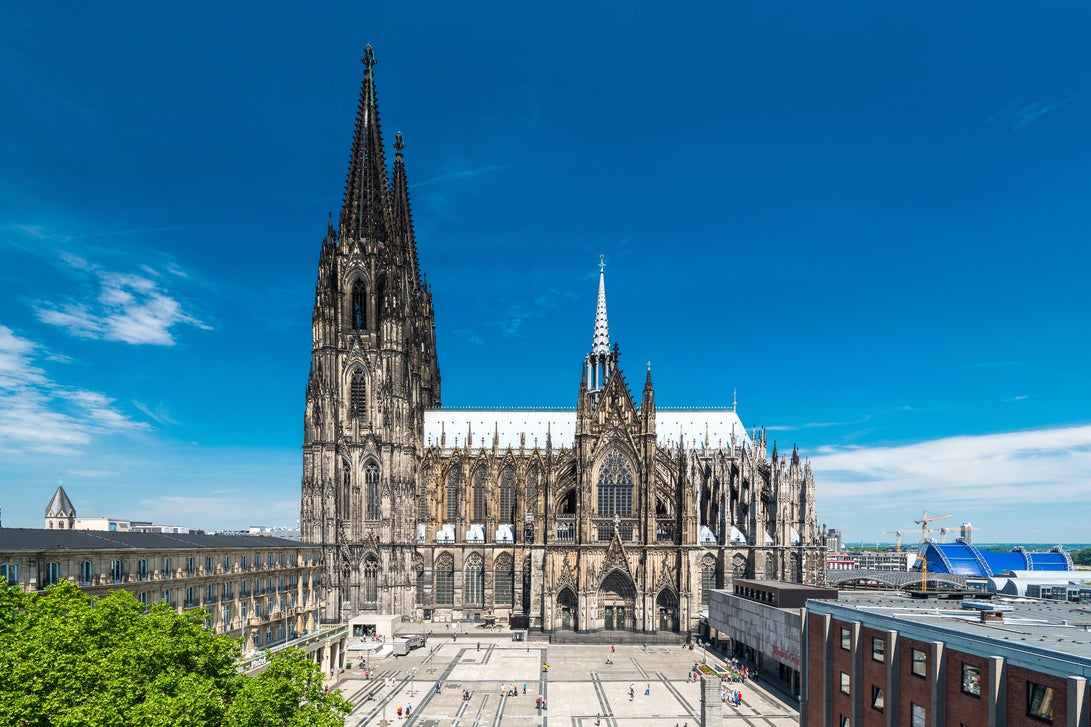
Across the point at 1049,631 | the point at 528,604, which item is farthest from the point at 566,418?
the point at 1049,631

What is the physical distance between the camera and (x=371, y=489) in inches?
3935

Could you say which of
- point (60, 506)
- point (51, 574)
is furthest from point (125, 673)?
point (60, 506)

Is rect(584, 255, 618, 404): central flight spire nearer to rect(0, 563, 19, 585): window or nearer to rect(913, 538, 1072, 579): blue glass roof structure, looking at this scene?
rect(0, 563, 19, 585): window

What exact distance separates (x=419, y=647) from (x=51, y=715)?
62.8 metres

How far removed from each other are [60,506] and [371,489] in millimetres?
72477

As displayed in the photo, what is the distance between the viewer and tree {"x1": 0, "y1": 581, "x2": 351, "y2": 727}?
1101 inches

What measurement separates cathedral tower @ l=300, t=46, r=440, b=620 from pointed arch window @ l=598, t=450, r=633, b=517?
79.6ft

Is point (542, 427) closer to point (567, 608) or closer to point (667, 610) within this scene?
point (567, 608)

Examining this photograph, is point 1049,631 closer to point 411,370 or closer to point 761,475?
point 761,475

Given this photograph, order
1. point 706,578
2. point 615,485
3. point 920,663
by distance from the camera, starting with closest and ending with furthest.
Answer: point 920,663, point 615,485, point 706,578

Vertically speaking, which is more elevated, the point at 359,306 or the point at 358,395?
the point at 359,306

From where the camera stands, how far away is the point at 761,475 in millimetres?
104875

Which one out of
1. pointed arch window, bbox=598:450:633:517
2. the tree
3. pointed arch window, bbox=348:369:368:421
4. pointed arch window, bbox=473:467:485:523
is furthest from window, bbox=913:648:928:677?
pointed arch window, bbox=348:369:368:421

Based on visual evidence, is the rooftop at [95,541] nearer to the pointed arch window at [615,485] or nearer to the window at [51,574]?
the window at [51,574]
